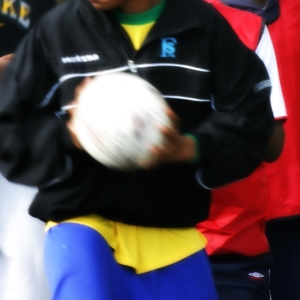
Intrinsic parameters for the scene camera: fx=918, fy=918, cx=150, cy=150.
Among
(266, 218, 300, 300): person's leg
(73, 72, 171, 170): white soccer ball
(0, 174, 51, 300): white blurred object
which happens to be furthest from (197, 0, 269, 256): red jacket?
(73, 72, 171, 170): white soccer ball

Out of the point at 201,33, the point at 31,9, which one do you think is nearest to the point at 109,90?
the point at 201,33

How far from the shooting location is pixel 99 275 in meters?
2.17

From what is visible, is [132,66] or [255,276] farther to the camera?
[255,276]

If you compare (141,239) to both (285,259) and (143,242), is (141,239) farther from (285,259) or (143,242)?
(285,259)

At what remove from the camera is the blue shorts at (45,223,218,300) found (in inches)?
85.1

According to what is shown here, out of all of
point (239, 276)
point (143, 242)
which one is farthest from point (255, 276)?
point (143, 242)

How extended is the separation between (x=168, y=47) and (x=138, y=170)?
0.35 meters

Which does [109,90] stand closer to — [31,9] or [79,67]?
[79,67]

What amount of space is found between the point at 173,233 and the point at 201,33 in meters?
0.52

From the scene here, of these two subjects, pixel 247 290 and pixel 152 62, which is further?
pixel 247 290

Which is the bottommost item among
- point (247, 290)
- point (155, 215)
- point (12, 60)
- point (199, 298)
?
point (247, 290)

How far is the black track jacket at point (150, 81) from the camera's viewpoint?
7.42 ft

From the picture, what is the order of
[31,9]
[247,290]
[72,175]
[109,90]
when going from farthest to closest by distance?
1. [247,290]
2. [31,9]
3. [72,175]
4. [109,90]

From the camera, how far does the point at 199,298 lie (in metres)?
2.39
